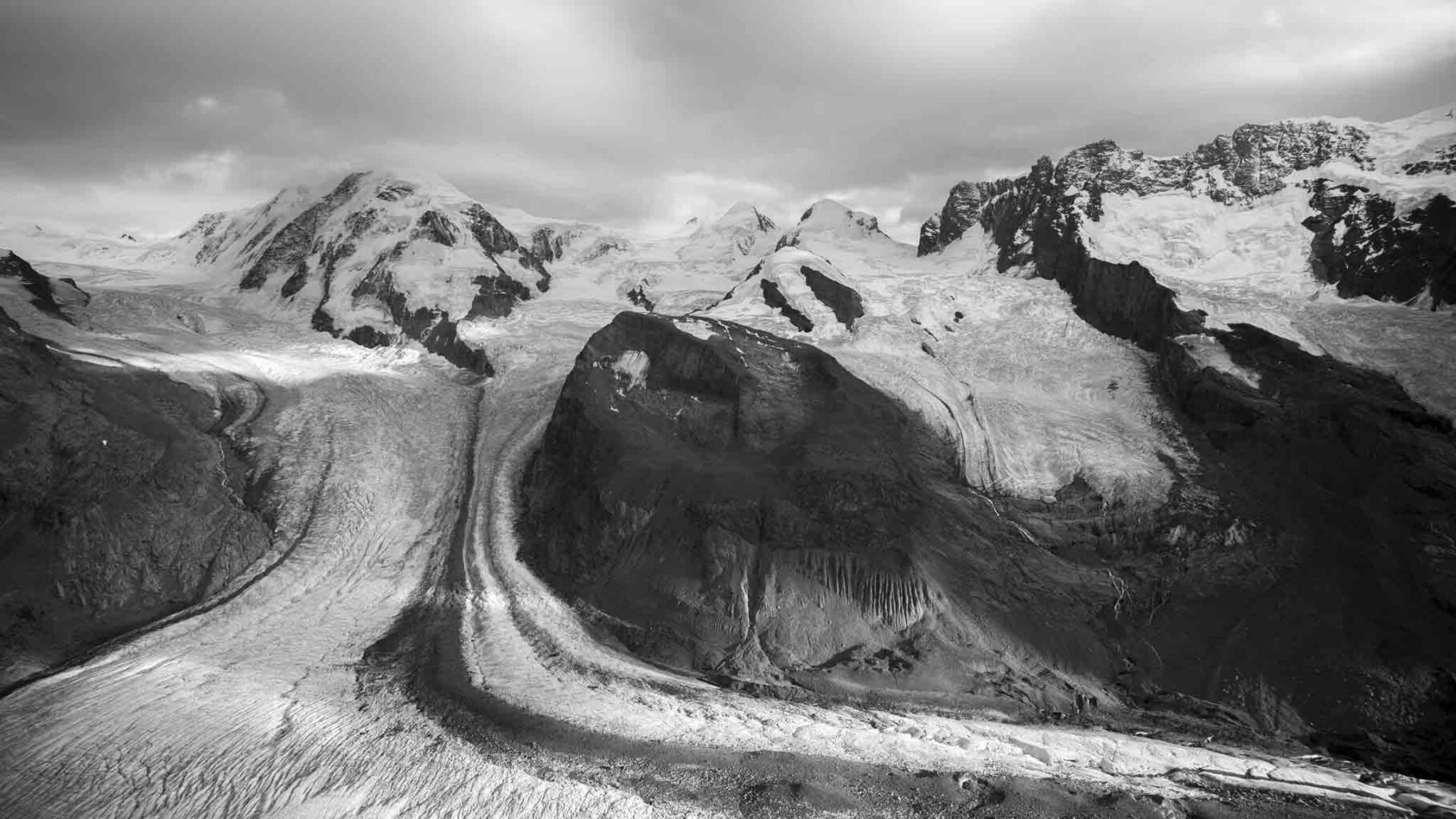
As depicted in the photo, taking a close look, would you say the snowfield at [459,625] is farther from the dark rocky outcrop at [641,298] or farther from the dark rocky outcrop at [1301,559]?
the dark rocky outcrop at [641,298]

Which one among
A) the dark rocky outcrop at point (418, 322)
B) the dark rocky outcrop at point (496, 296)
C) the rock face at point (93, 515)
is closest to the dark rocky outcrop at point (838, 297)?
the dark rocky outcrop at point (418, 322)

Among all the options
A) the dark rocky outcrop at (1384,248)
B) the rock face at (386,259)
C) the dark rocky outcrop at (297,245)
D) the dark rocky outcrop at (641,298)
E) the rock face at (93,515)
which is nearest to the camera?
the rock face at (93,515)

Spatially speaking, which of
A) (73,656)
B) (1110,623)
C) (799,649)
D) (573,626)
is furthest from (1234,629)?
(73,656)

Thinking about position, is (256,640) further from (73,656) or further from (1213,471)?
(1213,471)

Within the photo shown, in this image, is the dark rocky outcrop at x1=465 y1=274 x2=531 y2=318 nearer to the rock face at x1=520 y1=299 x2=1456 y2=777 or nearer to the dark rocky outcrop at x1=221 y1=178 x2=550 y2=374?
the dark rocky outcrop at x1=221 y1=178 x2=550 y2=374

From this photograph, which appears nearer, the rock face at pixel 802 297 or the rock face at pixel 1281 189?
the rock face at pixel 1281 189
